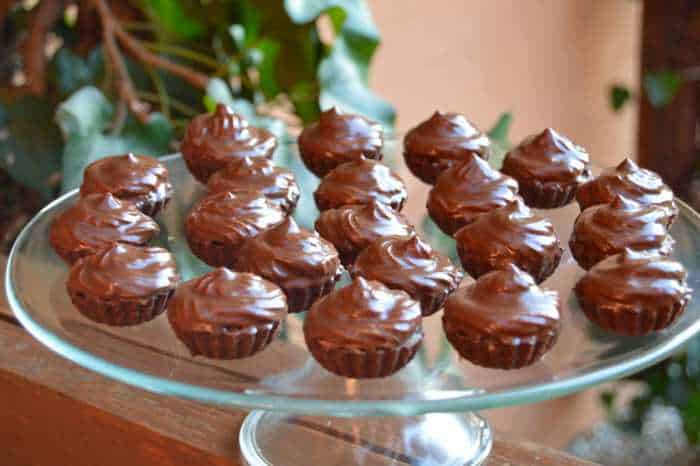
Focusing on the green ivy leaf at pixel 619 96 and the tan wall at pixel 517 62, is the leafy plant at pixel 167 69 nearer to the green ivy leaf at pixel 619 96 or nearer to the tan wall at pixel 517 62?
the tan wall at pixel 517 62

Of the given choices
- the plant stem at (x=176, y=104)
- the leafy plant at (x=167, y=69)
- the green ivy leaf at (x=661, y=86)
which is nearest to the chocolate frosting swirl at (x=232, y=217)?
the leafy plant at (x=167, y=69)

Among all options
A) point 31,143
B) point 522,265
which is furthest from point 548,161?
point 31,143

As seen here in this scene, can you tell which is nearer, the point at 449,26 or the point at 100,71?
the point at 100,71

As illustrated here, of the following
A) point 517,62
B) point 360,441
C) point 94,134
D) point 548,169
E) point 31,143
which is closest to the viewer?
point 360,441

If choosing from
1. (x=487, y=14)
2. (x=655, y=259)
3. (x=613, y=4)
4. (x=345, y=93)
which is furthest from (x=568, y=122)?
(x=655, y=259)

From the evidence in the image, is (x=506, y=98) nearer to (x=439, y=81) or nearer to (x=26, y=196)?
(x=439, y=81)

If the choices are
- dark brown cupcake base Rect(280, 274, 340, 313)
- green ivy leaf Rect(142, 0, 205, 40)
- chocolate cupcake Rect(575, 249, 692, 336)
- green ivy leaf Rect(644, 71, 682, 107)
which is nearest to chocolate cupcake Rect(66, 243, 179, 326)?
dark brown cupcake base Rect(280, 274, 340, 313)

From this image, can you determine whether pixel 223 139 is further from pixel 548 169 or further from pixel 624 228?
pixel 624 228
